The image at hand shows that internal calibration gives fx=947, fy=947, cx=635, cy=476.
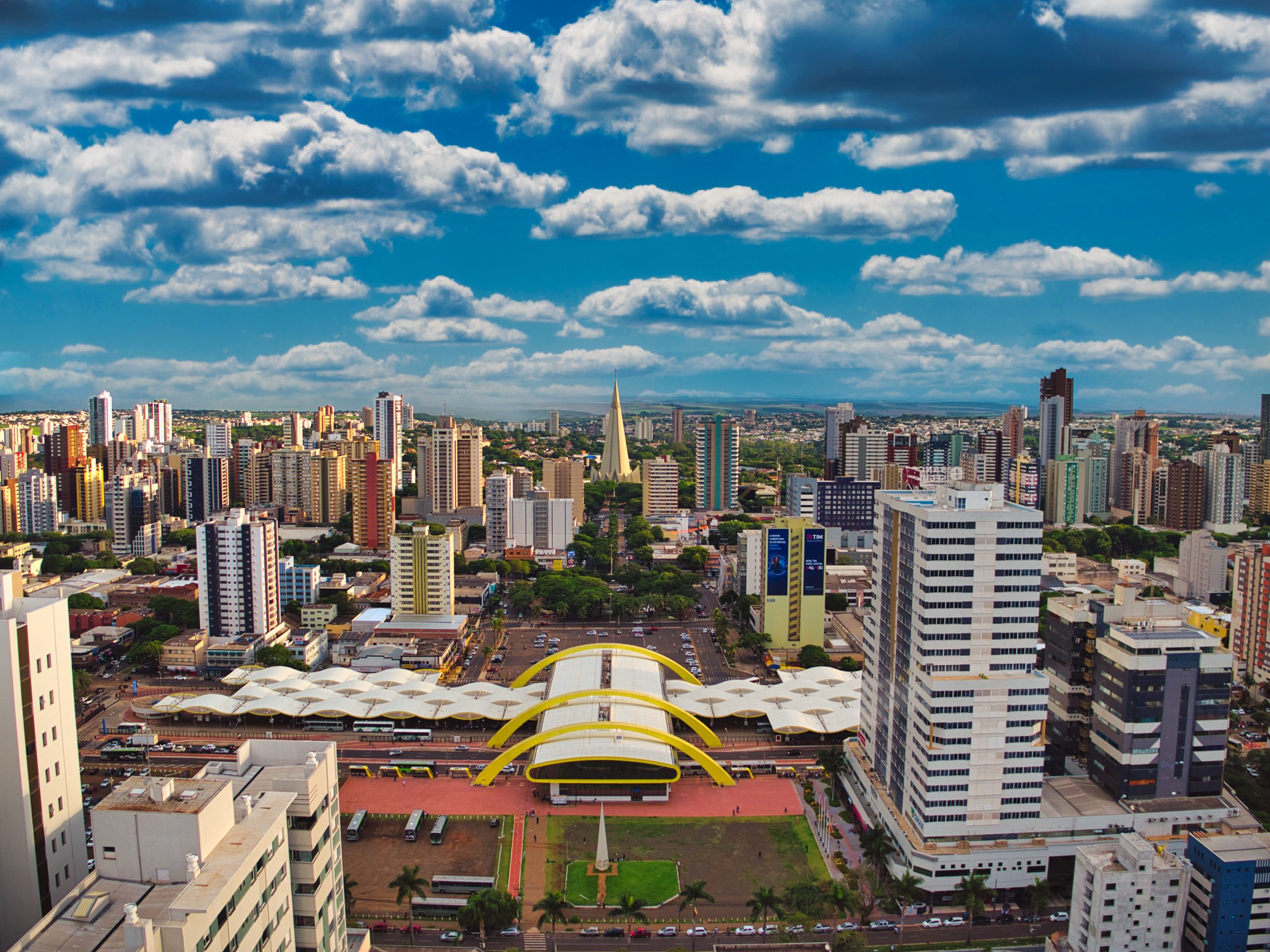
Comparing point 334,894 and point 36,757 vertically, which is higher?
point 36,757

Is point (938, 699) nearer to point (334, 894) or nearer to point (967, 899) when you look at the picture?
point (967, 899)

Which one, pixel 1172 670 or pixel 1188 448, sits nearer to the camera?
pixel 1172 670

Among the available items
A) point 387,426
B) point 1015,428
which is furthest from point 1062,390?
point 387,426

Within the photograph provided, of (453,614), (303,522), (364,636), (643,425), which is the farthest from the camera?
(643,425)

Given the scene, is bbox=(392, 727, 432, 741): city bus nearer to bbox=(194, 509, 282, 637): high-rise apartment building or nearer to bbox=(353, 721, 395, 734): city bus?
bbox=(353, 721, 395, 734): city bus

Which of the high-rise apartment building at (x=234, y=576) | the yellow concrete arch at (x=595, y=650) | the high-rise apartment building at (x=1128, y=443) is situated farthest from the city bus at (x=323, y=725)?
the high-rise apartment building at (x=1128, y=443)

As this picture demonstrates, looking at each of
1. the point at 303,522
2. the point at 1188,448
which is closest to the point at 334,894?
the point at 303,522

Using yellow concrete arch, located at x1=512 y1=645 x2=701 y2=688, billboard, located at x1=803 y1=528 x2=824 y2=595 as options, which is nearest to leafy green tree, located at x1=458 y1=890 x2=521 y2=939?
yellow concrete arch, located at x1=512 y1=645 x2=701 y2=688

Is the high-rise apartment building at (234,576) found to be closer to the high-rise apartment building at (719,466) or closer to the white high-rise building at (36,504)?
the white high-rise building at (36,504)
